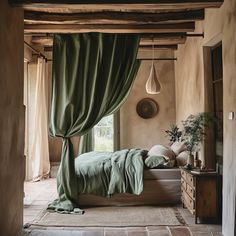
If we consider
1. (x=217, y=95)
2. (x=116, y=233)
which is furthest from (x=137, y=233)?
(x=217, y=95)

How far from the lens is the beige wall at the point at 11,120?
320 centimetres

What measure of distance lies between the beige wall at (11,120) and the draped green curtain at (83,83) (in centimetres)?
138

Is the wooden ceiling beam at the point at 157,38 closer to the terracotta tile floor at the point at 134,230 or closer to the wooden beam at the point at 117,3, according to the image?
the wooden beam at the point at 117,3

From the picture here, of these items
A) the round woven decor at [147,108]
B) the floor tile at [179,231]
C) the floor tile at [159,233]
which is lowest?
the floor tile at [159,233]

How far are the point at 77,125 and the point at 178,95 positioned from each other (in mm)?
3798

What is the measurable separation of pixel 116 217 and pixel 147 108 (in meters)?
4.54

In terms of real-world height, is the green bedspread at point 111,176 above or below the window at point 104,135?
below

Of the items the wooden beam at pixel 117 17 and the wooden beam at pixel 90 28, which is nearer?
the wooden beam at pixel 117 17

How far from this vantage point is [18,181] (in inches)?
148

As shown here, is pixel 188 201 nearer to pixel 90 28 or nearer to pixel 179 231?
pixel 179 231

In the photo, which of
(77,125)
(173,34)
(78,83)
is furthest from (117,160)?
(173,34)

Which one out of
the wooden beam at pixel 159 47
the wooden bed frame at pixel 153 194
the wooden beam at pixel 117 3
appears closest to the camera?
the wooden beam at pixel 117 3

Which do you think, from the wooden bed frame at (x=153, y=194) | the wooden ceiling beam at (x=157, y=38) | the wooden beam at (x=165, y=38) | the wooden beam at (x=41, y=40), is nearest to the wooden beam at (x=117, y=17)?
the wooden ceiling beam at (x=157, y=38)

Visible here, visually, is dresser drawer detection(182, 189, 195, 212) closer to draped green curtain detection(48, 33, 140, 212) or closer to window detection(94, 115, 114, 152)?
draped green curtain detection(48, 33, 140, 212)
